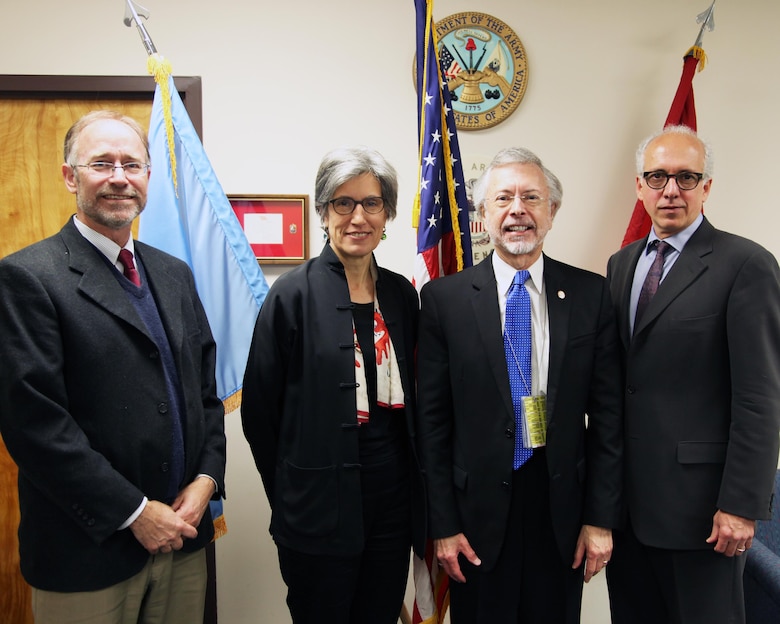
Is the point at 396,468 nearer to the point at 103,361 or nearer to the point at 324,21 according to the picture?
the point at 103,361

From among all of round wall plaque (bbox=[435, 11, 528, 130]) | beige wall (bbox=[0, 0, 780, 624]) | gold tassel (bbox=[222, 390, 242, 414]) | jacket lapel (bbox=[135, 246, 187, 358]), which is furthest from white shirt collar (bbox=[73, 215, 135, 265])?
round wall plaque (bbox=[435, 11, 528, 130])

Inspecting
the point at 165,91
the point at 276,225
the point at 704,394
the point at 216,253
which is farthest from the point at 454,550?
the point at 165,91

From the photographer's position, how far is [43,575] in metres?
1.20

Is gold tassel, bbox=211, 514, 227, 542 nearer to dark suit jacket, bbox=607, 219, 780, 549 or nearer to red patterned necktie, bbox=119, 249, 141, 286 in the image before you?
red patterned necktie, bbox=119, 249, 141, 286

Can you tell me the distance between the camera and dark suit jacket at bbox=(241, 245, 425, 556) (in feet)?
4.57

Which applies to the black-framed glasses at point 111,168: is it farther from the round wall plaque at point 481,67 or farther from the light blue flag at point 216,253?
the round wall plaque at point 481,67

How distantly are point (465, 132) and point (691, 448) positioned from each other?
1502 mm

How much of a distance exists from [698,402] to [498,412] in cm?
52

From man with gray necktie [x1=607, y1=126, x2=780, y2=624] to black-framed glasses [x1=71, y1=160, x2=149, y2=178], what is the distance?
4.37ft

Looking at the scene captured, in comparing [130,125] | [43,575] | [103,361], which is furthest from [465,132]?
[43,575]

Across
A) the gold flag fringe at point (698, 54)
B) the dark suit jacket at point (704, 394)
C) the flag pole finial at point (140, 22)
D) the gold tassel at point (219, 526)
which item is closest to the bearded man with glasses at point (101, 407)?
the gold tassel at point (219, 526)

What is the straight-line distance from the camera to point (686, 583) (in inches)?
58.5

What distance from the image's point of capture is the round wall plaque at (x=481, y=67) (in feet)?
7.63

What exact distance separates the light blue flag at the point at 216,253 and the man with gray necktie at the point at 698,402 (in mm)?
1204
